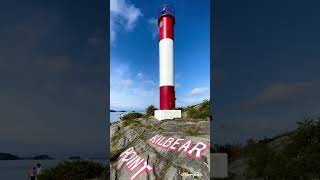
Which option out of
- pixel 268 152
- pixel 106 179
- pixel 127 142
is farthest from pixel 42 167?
pixel 268 152

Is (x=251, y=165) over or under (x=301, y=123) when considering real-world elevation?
under

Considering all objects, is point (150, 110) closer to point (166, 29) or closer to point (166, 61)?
point (166, 61)

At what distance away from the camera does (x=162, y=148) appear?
1087 cm

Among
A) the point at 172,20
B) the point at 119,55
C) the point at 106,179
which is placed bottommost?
the point at 106,179

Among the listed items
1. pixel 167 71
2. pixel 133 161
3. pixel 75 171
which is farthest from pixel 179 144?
pixel 75 171

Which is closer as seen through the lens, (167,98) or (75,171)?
(167,98)

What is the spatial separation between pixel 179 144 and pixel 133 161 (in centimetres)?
125

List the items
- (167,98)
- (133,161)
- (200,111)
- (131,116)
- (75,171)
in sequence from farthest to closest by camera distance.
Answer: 1. (75,171)
2. (131,116)
3. (167,98)
4. (200,111)
5. (133,161)

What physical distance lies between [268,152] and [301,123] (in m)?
1.58

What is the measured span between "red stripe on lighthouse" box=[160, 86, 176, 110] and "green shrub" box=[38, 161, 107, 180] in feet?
Answer: 10.2

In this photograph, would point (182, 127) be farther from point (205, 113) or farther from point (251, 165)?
point (251, 165)

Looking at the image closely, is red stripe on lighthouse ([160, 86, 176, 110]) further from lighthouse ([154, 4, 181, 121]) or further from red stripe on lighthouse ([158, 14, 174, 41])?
red stripe on lighthouse ([158, 14, 174, 41])

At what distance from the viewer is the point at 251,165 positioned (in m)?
13.6

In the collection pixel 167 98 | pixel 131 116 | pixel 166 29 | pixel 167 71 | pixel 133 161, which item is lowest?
pixel 133 161
